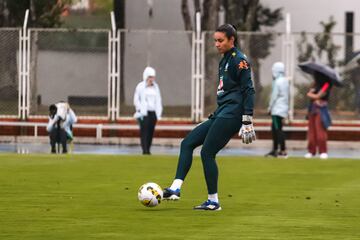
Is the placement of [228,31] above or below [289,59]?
above

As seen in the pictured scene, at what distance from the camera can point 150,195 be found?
1516 cm

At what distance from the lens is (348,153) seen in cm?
3372

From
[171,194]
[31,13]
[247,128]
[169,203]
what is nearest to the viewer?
[247,128]

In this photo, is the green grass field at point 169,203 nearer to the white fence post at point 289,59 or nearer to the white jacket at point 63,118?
the white jacket at point 63,118

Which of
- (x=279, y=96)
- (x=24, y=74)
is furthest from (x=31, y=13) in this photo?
(x=279, y=96)

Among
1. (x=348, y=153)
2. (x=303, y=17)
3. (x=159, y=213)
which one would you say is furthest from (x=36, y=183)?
(x=303, y=17)

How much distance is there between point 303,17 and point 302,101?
19.1 ft

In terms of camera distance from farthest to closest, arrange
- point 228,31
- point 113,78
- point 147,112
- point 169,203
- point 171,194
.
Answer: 1. point 113,78
2. point 147,112
3. point 169,203
4. point 171,194
5. point 228,31

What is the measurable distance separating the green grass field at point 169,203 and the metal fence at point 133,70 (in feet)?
39.0

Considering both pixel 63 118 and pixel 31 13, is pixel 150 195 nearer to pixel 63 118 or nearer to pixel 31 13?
pixel 63 118

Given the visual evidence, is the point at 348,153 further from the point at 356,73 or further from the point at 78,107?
the point at 78,107

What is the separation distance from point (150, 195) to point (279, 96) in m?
14.1

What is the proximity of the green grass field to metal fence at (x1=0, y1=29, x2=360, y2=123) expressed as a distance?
1188cm

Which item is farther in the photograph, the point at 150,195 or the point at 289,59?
the point at 289,59
